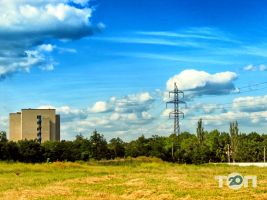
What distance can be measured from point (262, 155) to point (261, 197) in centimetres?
9739

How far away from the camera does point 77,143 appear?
9906 cm

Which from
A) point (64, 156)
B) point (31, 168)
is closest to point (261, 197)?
point (31, 168)

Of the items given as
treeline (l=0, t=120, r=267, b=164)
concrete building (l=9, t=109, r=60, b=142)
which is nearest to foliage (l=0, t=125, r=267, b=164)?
treeline (l=0, t=120, r=267, b=164)

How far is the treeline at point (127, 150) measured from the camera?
91.6 meters

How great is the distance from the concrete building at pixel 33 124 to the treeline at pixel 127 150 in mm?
59958

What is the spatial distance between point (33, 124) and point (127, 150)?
238 feet

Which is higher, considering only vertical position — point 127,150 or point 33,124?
point 33,124

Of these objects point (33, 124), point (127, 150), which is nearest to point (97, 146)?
point (127, 150)

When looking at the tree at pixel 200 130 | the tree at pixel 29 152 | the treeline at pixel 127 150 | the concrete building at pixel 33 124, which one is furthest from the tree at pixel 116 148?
the concrete building at pixel 33 124

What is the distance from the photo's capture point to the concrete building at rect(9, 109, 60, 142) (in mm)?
166875

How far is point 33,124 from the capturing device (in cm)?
16688

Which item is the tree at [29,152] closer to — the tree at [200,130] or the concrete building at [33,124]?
the tree at [200,130]

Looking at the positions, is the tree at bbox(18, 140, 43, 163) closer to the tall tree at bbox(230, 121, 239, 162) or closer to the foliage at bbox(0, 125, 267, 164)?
the foliage at bbox(0, 125, 267, 164)

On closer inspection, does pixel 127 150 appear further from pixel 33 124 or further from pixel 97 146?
pixel 33 124
